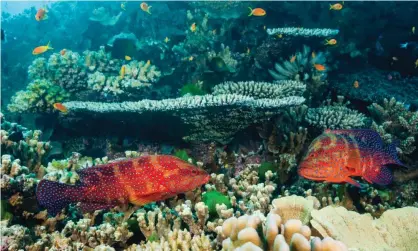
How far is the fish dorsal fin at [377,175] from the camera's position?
3031 mm

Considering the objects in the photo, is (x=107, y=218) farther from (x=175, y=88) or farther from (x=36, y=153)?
(x=175, y=88)

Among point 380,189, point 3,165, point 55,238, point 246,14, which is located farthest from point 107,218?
point 246,14

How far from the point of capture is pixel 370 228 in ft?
7.70

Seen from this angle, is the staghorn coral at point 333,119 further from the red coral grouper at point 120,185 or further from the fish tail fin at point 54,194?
the fish tail fin at point 54,194

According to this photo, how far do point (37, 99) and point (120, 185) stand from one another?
17.7 ft

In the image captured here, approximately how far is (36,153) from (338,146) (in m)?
4.45

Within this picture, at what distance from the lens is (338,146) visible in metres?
2.98

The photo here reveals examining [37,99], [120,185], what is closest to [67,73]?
[37,99]

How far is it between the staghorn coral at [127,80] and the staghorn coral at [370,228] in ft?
21.6

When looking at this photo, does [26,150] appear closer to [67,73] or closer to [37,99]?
[37,99]

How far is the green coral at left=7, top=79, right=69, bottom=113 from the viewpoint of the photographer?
6.87 m

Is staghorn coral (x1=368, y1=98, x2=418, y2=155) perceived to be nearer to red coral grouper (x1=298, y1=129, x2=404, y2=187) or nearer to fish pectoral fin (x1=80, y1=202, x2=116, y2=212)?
red coral grouper (x1=298, y1=129, x2=404, y2=187)

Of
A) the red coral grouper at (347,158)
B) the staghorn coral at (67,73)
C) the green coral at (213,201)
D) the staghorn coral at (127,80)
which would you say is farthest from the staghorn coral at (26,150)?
the red coral grouper at (347,158)

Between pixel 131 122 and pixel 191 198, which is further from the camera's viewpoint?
pixel 131 122
